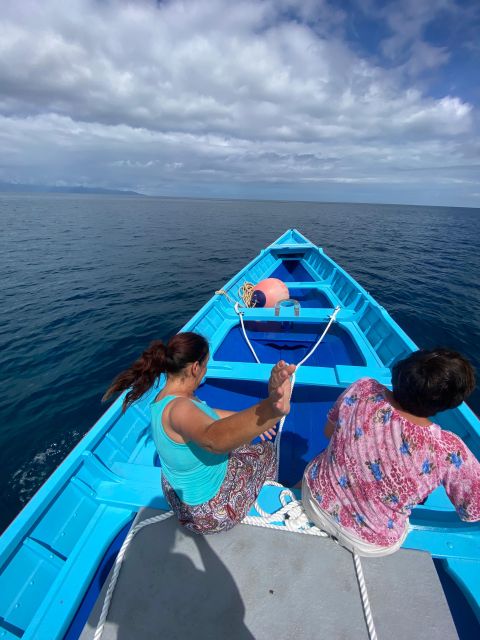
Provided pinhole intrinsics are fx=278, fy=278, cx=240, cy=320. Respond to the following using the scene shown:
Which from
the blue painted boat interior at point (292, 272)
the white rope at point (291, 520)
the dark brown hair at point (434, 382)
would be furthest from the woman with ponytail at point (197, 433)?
the blue painted boat interior at point (292, 272)

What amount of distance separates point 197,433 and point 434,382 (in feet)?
4.27

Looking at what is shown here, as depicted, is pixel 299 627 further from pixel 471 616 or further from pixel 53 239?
pixel 53 239

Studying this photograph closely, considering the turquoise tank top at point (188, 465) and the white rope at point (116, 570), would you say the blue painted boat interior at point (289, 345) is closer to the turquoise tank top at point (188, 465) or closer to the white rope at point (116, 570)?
the white rope at point (116, 570)

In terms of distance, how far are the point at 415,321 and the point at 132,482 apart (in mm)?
12311

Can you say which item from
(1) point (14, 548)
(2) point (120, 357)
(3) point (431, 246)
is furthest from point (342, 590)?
(3) point (431, 246)

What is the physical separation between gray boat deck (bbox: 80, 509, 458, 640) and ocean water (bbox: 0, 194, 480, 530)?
3.91m

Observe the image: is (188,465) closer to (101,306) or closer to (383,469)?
(383,469)

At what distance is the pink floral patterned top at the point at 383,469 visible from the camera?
1600mm

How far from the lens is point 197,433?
1546 mm

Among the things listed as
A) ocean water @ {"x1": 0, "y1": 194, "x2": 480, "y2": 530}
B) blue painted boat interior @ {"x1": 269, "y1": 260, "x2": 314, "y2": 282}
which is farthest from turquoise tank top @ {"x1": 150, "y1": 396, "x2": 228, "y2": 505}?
blue painted boat interior @ {"x1": 269, "y1": 260, "x2": 314, "y2": 282}

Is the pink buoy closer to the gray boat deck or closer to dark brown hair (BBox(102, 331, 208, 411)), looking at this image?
dark brown hair (BBox(102, 331, 208, 411))

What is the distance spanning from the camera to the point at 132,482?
3014 millimetres

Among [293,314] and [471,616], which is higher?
[293,314]

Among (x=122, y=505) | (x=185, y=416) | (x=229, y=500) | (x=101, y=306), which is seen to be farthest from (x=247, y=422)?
(x=101, y=306)
